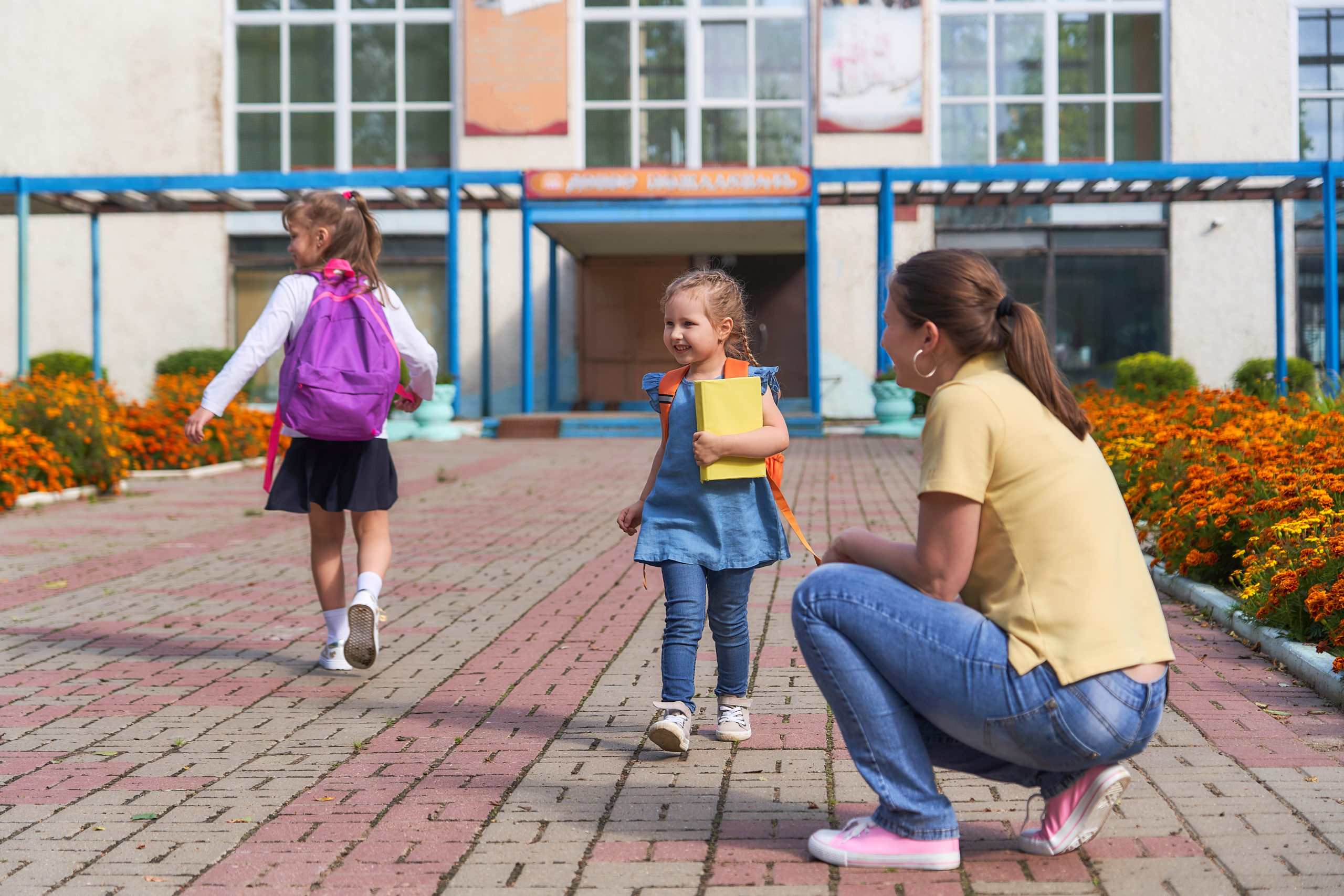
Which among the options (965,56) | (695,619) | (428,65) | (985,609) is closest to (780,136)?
(965,56)

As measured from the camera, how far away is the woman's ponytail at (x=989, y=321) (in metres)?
2.65

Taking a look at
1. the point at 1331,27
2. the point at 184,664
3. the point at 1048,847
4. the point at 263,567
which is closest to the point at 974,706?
the point at 1048,847

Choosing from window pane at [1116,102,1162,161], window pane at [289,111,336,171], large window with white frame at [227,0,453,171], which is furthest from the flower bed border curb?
Result: window pane at [289,111,336,171]

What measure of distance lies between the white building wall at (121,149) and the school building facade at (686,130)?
5 centimetres

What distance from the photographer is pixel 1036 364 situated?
266 centimetres

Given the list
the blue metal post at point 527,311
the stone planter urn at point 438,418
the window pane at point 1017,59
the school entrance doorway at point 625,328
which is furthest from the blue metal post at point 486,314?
the window pane at point 1017,59

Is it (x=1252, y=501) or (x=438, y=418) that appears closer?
(x=1252, y=501)

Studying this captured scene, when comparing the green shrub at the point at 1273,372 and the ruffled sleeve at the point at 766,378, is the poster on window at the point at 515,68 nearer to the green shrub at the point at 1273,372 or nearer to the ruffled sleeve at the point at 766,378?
the green shrub at the point at 1273,372

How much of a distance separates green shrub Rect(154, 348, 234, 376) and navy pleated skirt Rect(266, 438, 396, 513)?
699 inches

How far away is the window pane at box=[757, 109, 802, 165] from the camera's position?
2270 centimetres

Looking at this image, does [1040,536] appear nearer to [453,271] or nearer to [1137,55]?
[453,271]

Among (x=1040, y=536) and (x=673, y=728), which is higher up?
(x=1040, y=536)

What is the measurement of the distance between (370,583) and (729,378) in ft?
5.99

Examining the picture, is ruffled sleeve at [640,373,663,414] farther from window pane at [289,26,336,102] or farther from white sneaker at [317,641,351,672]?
window pane at [289,26,336,102]
